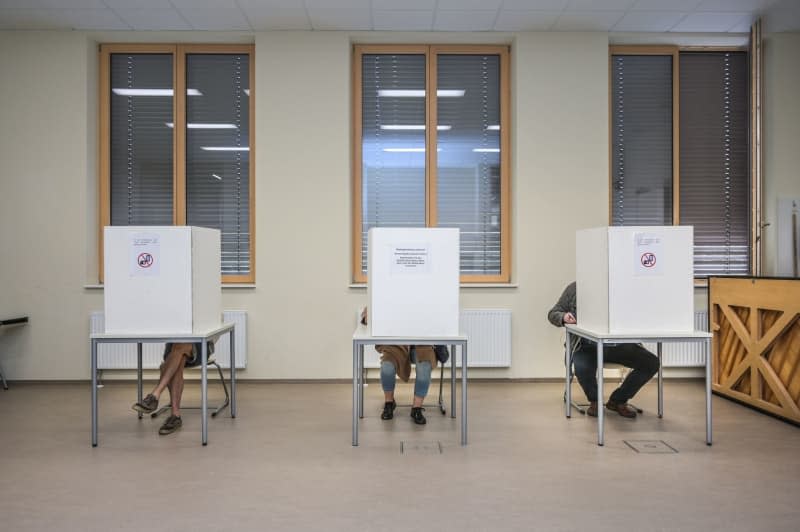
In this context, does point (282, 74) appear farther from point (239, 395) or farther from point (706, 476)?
point (706, 476)

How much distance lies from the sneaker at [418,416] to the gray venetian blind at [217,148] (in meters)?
2.20

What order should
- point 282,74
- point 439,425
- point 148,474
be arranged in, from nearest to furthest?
point 148,474 < point 439,425 < point 282,74

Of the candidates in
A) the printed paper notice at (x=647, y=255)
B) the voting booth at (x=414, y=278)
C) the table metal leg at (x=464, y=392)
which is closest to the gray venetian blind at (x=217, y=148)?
the voting booth at (x=414, y=278)

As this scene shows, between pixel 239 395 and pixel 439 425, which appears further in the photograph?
pixel 239 395

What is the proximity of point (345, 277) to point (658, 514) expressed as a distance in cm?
301

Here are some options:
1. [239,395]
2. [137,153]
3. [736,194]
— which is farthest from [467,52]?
[239,395]

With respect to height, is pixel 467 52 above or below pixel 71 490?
above

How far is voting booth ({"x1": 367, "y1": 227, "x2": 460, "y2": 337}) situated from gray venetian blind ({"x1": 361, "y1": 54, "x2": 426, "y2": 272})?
75.1 inches

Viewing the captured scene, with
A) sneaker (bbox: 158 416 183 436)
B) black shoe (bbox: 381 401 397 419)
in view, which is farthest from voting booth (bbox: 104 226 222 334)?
black shoe (bbox: 381 401 397 419)

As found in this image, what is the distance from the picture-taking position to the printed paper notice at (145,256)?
3.04m

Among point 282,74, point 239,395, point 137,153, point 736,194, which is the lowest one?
point 239,395

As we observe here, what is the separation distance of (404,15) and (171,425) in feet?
11.0

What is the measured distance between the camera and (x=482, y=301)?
4.67 m

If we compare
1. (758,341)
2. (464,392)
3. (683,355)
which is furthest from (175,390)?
(683,355)
